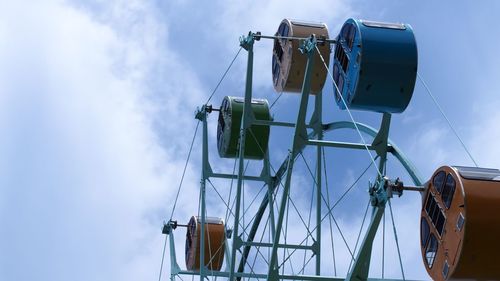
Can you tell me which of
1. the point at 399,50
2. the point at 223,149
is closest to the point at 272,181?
the point at 223,149

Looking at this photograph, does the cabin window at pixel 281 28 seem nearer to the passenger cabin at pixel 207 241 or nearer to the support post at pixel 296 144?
the support post at pixel 296 144

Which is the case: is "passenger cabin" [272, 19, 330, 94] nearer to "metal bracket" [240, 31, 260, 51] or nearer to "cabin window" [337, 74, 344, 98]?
"metal bracket" [240, 31, 260, 51]

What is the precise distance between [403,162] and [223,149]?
9.74m

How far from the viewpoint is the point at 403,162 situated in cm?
2073

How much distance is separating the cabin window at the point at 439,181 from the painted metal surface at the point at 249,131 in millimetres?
10973

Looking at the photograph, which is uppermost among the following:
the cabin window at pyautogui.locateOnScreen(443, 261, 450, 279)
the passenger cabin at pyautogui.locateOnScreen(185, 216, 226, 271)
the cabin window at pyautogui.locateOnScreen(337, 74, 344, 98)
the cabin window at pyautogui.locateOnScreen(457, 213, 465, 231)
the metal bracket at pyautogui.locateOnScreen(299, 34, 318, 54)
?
the passenger cabin at pyautogui.locateOnScreen(185, 216, 226, 271)

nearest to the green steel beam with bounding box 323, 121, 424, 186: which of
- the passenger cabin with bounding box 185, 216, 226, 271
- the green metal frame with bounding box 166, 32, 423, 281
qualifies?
the green metal frame with bounding box 166, 32, 423, 281

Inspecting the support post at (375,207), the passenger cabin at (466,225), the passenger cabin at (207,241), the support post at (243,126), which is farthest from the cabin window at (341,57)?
the passenger cabin at (207,241)

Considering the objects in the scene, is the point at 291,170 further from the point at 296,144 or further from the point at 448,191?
the point at 448,191

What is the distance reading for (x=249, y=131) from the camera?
2747cm

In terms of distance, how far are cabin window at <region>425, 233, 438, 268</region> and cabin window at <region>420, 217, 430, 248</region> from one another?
0.17 m

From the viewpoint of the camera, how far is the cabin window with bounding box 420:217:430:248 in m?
17.2

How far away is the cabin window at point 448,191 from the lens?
16138mm

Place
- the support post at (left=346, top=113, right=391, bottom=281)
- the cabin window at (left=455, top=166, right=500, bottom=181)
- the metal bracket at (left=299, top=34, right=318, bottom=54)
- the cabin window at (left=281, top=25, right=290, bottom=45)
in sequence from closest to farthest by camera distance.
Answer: the cabin window at (left=455, top=166, right=500, bottom=181) → the support post at (left=346, top=113, right=391, bottom=281) → the metal bracket at (left=299, top=34, right=318, bottom=54) → the cabin window at (left=281, top=25, right=290, bottom=45)
